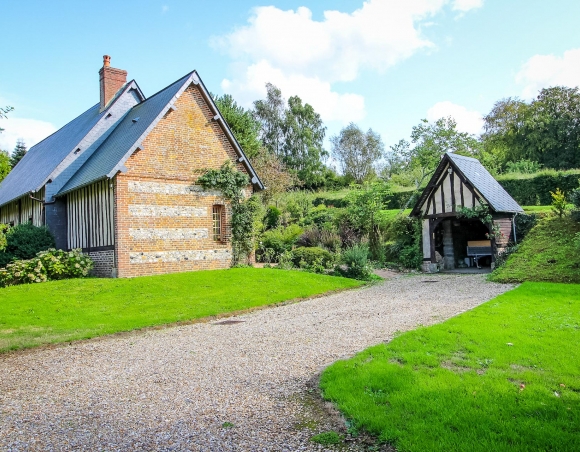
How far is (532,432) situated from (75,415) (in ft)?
13.4

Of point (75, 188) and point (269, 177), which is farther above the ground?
point (269, 177)

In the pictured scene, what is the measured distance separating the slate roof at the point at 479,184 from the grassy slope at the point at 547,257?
1273 millimetres

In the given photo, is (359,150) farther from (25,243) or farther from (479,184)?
(25,243)

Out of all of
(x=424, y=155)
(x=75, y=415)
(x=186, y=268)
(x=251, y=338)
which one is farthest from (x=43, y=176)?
(x=424, y=155)

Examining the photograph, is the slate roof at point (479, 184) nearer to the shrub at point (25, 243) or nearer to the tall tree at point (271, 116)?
the shrub at point (25, 243)

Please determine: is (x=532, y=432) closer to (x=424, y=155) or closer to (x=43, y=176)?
(x=43, y=176)

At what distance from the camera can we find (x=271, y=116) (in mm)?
43938

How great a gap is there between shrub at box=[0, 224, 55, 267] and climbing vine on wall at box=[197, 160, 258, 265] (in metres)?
6.42

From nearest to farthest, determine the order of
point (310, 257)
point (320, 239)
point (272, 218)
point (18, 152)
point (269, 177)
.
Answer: point (310, 257) < point (320, 239) < point (272, 218) < point (269, 177) < point (18, 152)

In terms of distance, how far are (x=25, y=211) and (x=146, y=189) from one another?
829cm

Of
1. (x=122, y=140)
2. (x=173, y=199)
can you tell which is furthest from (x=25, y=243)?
(x=173, y=199)

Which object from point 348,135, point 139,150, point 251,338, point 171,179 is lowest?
point 251,338

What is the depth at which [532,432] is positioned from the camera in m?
3.36

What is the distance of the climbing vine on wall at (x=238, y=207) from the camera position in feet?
54.0
